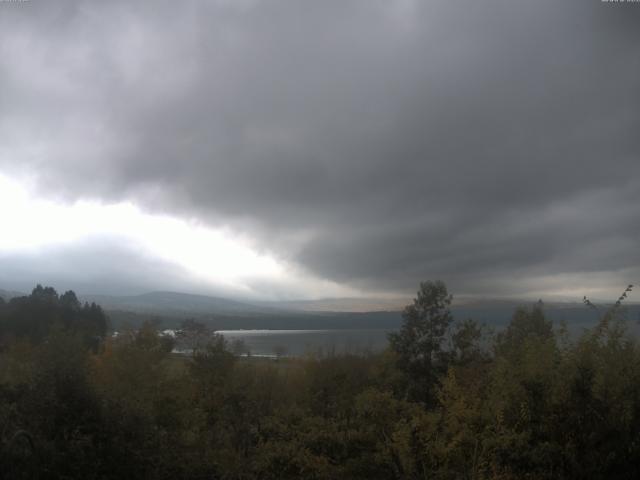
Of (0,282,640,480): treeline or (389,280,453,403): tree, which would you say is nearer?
(0,282,640,480): treeline

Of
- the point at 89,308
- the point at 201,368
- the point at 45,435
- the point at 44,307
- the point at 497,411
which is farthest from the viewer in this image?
the point at 89,308

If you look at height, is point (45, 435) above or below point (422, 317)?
below

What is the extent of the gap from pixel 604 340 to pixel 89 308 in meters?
101

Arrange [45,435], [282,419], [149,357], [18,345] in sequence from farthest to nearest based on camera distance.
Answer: [18,345]
[149,357]
[282,419]
[45,435]

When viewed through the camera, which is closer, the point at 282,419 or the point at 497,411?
the point at 497,411

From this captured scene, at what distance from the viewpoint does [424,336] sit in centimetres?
3847

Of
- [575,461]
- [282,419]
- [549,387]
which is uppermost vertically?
[549,387]

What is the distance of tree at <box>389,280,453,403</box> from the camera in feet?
123

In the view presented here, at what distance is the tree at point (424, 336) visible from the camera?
37625mm

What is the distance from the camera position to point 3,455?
10758 mm

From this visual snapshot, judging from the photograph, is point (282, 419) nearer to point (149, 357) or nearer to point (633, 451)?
point (149, 357)

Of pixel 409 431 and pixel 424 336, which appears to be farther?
pixel 424 336

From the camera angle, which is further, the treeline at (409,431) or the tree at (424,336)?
the tree at (424,336)

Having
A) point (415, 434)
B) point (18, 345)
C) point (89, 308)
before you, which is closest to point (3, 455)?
point (415, 434)
